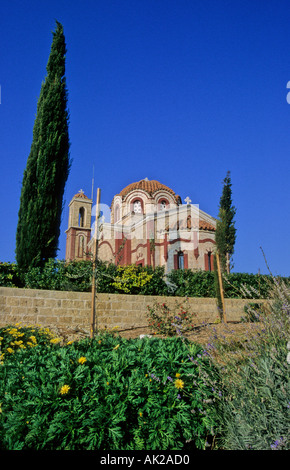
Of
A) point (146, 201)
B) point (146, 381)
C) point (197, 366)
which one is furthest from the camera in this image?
point (146, 201)

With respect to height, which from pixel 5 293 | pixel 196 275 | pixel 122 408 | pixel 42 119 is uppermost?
pixel 42 119

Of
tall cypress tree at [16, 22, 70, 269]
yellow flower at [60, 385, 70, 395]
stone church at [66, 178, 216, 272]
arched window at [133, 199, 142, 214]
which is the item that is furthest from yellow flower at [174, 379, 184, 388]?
arched window at [133, 199, 142, 214]

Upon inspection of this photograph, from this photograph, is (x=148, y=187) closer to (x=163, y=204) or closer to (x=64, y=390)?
(x=163, y=204)

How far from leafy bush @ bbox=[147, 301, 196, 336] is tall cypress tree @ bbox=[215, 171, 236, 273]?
8.59 meters

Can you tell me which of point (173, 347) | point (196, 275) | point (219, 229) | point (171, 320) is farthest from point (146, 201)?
point (173, 347)

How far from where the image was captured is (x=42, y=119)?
43.9 feet

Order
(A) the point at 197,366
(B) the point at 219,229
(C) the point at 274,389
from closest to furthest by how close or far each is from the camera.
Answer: (C) the point at 274,389
(A) the point at 197,366
(B) the point at 219,229

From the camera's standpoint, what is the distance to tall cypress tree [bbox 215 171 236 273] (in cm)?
2233

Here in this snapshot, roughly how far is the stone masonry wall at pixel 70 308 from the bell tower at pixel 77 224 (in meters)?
20.3

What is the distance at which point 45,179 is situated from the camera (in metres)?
12.7

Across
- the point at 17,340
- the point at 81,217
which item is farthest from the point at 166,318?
the point at 81,217
